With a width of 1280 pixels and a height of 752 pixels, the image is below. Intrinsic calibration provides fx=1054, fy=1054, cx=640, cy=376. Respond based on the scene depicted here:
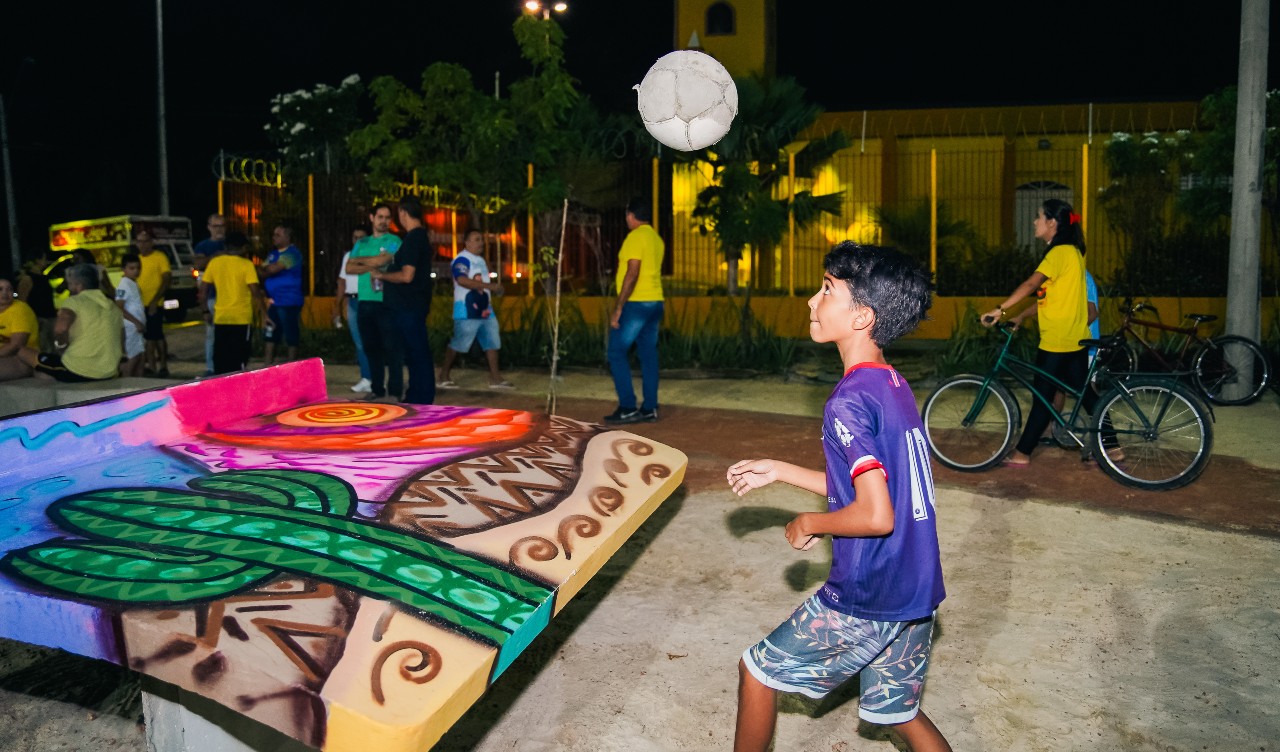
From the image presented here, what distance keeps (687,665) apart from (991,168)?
20504 mm

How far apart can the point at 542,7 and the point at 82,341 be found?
9640mm

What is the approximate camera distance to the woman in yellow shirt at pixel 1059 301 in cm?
671

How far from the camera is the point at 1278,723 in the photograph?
11.5 feet

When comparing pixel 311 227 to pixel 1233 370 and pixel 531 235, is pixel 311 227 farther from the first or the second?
pixel 1233 370

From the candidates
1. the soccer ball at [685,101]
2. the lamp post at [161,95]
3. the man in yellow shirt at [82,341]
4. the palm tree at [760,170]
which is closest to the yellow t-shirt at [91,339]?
the man in yellow shirt at [82,341]

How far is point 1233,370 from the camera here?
9984 millimetres

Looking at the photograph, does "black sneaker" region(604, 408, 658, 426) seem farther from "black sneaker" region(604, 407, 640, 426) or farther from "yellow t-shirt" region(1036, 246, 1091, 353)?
"yellow t-shirt" region(1036, 246, 1091, 353)

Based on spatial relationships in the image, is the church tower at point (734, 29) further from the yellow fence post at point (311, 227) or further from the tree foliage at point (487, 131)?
the yellow fence post at point (311, 227)

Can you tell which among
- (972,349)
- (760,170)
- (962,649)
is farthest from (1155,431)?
(760,170)

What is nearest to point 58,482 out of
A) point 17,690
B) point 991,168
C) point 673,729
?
point 17,690

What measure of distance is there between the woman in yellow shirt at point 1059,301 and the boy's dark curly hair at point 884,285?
13.7 ft

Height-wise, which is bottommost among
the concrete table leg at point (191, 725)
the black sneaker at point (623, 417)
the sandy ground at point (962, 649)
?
the sandy ground at point (962, 649)

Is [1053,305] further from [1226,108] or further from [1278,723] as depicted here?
[1226,108]

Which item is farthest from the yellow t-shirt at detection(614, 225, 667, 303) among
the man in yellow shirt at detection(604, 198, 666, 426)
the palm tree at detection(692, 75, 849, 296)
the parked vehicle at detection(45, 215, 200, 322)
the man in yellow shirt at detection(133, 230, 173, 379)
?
the parked vehicle at detection(45, 215, 200, 322)
